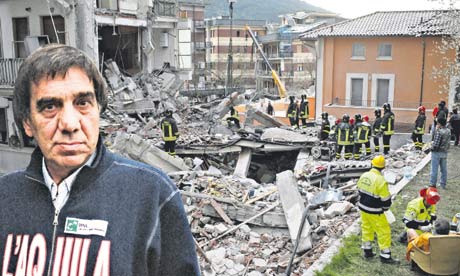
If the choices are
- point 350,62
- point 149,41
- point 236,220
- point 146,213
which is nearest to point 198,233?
point 236,220

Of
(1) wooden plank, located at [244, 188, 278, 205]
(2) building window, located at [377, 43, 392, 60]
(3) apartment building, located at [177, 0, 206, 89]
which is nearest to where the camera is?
(1) wooden plank, located at [244, 188, 278, 205]

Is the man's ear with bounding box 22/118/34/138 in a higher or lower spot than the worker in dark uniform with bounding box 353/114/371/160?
Result: higher

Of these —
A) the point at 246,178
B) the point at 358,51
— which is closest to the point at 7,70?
the point at 246,178

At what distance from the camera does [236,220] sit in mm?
10250

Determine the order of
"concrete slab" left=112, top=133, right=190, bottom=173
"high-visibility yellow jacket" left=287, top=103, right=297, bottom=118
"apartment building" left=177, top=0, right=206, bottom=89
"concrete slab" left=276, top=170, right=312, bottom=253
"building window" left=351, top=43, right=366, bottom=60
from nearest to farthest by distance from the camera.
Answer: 1. "concrete slab" left=276, top=170, right=312, bottom=253
2. "concrete slab" left=112, top=133, right=190, bottom=173
3. "high-visibility yellow jacket" left=287, top=103, right=297, bottom=118
4. "building window" left=351, top=43, right=366, bottom=60
5. "apartment building" left=177, top=0, right=206, bottom=89

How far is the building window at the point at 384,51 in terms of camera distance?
2775cm

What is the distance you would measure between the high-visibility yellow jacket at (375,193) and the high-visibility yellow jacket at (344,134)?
8.65 meters

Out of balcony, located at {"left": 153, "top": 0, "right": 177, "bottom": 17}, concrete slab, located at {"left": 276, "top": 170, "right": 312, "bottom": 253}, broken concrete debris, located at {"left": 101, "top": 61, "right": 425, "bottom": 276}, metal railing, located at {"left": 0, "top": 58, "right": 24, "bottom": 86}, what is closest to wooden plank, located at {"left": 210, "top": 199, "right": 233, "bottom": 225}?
broken concrete debris, located at {"left": 101, "top": 61, "right": 425, "bottom": 276}

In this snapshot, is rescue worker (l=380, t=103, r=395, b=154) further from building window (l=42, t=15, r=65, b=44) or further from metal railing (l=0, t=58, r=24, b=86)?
building window (l=42, t=15, r=65, b=44)

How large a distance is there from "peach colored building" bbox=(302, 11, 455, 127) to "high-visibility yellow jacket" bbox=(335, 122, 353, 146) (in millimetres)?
12472

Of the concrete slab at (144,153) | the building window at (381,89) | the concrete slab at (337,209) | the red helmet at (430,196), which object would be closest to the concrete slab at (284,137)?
the concrete slab at (144,153)

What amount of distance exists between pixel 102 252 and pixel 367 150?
15315 millimetres

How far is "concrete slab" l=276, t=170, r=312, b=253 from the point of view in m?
8.48

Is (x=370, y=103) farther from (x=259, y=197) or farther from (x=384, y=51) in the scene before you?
(x=259, y=197)
